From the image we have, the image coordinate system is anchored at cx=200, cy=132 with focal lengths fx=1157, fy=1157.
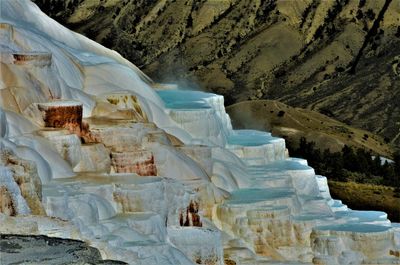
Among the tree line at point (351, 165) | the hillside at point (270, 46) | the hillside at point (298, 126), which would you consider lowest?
the tree line at point (351, 165)

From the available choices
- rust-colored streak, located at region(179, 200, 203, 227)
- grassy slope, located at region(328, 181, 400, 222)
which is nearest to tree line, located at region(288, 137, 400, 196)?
grassy slope, located at region(328, 181, 400, 222)

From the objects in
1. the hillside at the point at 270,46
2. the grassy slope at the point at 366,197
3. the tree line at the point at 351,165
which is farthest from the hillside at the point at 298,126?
the grassy slope at the point at 366,197

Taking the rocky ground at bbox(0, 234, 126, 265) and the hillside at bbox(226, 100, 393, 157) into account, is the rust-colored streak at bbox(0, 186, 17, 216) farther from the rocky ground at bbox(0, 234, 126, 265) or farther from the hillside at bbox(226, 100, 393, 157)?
the hillside at bbox(226, 100, 393, 157)

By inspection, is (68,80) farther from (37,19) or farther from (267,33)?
(267,33)

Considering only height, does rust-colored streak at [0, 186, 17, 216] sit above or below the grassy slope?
below

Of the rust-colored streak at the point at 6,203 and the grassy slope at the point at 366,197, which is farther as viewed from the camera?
the grassy slope at the point at 366,197

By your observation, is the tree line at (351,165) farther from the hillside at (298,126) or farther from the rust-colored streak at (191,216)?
the rust-colored streak at (191,216)

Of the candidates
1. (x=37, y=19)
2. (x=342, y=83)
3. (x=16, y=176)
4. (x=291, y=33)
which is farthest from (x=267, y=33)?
(x=16, y=176)
